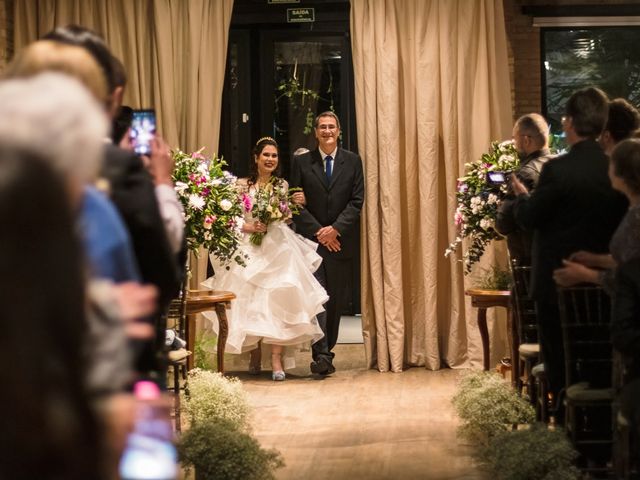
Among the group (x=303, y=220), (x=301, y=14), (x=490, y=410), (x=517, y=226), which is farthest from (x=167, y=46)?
(x=490, y=410)

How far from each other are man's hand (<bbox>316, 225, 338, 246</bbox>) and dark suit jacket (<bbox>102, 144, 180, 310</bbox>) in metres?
5.91

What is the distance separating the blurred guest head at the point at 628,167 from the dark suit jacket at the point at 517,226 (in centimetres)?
146

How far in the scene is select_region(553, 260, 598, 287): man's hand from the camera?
188 inches

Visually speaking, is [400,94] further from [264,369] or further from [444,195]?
[264,369]

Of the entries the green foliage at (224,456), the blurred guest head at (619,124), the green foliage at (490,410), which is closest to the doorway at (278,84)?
the green foliage at (490,410)

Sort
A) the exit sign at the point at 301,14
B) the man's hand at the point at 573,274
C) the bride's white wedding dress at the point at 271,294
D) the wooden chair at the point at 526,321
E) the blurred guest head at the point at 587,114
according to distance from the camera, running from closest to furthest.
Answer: the man's hand at the point at 573,274 → the blurred guest head at the point at 587,114 → the wooden chair at the point at 526,321 → the bride's white wedding dress at the point at 271,294 → the exit sign at the point at 301,14

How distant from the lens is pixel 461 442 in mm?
6395

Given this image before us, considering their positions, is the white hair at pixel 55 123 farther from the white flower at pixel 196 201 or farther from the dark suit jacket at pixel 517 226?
the white flower at pixel 196 201

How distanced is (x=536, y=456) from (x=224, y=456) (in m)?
1.27

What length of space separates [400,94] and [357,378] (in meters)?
2.25

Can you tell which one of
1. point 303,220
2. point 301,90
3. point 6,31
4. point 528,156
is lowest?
point 303,220

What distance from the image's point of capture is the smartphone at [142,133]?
3289 millimetres

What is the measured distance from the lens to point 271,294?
8.52 metres

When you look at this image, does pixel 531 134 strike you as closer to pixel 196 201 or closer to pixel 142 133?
pixel 196 201
